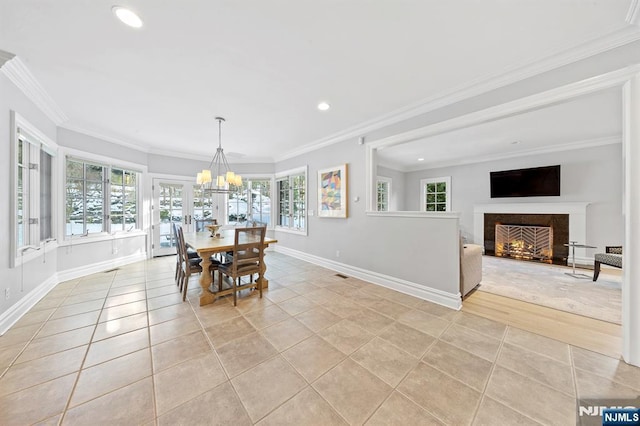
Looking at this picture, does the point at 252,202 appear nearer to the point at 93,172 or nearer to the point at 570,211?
the point at 93,172

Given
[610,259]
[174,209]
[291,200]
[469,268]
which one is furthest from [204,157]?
[610,259]

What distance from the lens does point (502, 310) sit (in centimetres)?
265

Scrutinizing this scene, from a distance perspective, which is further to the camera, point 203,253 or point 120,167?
point 120,167

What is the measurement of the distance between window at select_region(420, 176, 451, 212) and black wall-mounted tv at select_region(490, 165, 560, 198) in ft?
3.56

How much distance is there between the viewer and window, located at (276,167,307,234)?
17.3ft

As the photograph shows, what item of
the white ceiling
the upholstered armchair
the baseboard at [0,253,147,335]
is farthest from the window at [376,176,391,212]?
the baseboard at [0,253,147,335]

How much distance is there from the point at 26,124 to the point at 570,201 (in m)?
9.19

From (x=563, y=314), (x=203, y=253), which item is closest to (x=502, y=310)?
(x=563, y=314)

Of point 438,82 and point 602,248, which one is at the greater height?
point 438,82

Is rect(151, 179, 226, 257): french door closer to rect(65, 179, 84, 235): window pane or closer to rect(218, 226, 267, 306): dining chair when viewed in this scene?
rect(65, 179, 84, 235): window pane

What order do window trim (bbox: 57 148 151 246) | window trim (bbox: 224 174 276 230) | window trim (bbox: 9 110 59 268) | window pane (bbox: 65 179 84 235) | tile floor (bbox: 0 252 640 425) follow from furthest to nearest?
window trim (bbox: 224 174 276 230) → window pane (bbox: 65 179 84 235) → window trim (bbox: 57 148 151 246) → window trim (bbox: 9 110 59 268) → tile floor (bbox: 0 252 640 425)

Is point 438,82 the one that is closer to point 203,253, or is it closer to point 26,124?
point 203,253

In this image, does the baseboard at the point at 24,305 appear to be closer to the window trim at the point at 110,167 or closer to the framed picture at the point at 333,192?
the window trim at the point at 110,167

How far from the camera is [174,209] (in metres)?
5.51
